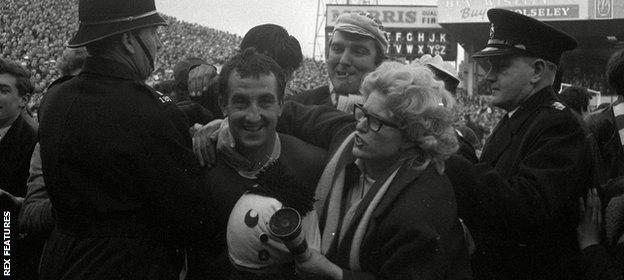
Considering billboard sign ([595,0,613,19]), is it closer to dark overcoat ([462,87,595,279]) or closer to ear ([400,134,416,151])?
dark overcoat ([462,87,595,279])

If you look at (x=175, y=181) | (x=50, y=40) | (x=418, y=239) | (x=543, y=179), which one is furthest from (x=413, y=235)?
(x=50, y=40)

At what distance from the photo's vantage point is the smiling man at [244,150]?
2.85 m

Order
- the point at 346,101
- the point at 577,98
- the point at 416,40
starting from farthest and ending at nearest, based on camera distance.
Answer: the point at 416,40
the point at 577,98
the point at 346,101

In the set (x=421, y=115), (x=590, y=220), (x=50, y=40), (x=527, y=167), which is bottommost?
(x=50, y=40)

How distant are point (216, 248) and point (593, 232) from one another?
1539 millimetres

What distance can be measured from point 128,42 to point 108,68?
0.46ft

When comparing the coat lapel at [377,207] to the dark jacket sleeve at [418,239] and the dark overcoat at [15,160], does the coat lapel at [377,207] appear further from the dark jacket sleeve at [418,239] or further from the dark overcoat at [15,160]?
the dark overcoat at [15,160]

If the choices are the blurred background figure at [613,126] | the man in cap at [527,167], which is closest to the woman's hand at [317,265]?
the man in cap at [527,167]

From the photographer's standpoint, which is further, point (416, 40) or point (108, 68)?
point (416, 40)

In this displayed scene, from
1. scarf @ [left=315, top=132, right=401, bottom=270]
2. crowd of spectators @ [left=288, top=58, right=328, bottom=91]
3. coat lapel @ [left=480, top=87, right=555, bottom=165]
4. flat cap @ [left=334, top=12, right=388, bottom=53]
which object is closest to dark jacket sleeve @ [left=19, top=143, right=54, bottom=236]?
scarf @ [left=315, top=132, right=401, bottom=270]

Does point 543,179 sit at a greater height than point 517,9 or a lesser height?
lesser

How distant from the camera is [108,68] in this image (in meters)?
2.68

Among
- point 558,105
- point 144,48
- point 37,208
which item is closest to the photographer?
point 144,48

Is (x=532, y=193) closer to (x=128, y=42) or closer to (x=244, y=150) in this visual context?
(x=244, y=150)
